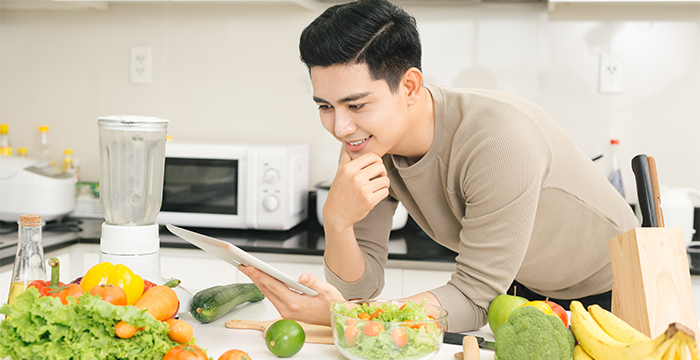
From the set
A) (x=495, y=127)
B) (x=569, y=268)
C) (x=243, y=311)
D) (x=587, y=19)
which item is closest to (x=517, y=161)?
(x=495, y=127)

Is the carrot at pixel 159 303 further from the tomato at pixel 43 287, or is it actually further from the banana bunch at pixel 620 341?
the banana bunch at pixel 620 341

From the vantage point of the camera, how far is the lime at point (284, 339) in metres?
0.87

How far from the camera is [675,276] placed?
2.69 ft

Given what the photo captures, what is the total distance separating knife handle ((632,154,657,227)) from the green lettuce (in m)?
0.72

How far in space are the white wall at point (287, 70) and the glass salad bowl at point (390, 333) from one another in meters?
1.74

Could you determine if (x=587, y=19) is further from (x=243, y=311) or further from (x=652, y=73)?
(x=243, y=311)

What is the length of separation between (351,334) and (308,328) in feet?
Answer: 0.66

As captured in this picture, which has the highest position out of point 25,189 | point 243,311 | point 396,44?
point 396,44

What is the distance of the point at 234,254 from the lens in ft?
3.10

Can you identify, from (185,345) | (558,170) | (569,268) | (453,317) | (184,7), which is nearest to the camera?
(185,345)

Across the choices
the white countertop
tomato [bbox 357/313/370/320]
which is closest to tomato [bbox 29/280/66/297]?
the white countertop

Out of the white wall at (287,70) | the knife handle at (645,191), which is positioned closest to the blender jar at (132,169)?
the knife handle at (645,191)

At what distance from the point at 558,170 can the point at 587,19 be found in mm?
1431

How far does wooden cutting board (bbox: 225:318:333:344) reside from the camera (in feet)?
3.20
